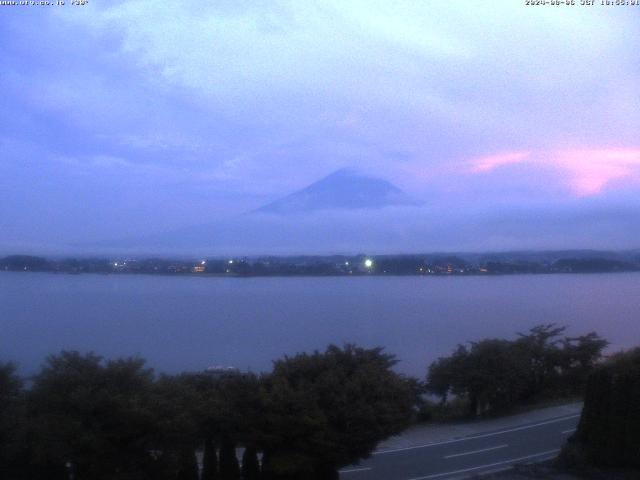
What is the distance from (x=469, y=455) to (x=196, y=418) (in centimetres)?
698

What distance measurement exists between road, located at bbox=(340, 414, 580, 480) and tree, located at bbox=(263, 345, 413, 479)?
2.41 metres

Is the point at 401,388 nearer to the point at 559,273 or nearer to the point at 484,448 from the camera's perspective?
the point at 484,448

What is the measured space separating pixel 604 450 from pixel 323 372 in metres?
5.15

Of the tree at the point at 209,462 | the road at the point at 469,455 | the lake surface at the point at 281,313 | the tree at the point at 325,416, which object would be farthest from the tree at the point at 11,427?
the lake surface at the point at 281,313

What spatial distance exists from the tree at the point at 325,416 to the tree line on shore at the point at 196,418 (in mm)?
17

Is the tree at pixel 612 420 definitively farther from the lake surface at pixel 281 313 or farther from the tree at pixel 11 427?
the tree at pixel 11 427

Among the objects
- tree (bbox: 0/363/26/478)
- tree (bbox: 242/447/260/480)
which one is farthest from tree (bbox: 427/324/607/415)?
tree (bbox: 0/363/26/478)

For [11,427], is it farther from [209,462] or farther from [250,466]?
[250,466]

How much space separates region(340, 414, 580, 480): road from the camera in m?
13.2

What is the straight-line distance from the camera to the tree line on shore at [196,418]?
30.3ft

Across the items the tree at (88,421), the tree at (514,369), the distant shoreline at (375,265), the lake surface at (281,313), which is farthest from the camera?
the distant shoreline at (375,265)

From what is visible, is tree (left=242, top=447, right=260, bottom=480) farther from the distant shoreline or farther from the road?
the distant shoreline

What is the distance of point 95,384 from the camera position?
9586 millimetres

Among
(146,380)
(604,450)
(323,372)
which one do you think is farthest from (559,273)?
(146,380)
